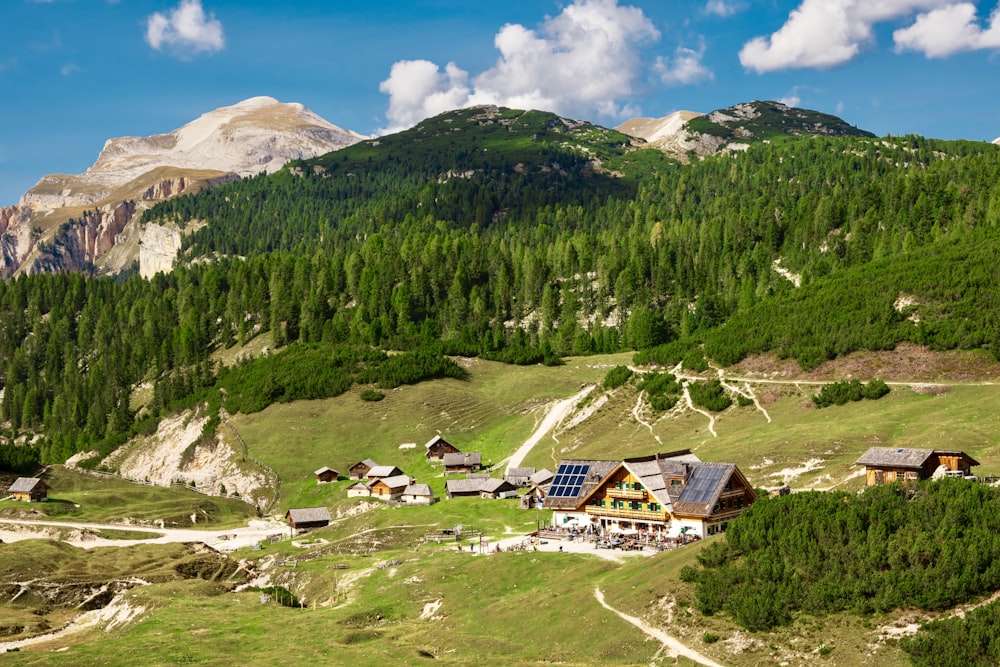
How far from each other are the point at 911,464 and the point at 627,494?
24.1m

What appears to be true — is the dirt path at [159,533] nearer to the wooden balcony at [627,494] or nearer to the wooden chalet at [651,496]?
the wooden chalet at [651,496]

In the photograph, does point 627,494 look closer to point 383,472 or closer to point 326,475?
point 383,472

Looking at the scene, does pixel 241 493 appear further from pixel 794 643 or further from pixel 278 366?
pixel 794 643

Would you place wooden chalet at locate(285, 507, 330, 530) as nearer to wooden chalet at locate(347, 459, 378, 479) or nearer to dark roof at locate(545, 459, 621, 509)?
wooden chalet at locate(347, 459, 378, 479)

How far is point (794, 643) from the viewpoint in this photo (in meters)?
53.5

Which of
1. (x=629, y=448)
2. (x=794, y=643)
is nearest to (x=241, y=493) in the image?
(x=629, y=448)

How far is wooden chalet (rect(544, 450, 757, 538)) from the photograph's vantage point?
78.6 meters

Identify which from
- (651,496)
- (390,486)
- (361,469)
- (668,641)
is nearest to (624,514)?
(651,496)

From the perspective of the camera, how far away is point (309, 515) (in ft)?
388

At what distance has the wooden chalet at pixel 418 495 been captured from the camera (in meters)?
120

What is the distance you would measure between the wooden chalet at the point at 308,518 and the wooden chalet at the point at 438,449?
85.1ft

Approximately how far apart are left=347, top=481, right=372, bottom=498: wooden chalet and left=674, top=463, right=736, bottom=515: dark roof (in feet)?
199

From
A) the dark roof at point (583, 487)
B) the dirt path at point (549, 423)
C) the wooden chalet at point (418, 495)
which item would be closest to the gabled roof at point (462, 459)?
the dirt path at point (549, 423)

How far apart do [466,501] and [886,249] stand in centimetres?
11496
